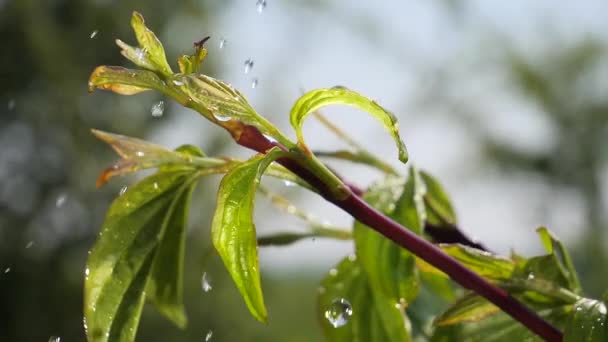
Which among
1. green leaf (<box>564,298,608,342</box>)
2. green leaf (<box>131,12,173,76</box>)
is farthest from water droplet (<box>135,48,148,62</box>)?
green leaf (<box>564,298,608,342</box>)

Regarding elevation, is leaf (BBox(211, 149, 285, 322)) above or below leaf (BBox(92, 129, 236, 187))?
below

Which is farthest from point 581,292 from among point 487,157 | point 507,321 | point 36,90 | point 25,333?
point 487,157

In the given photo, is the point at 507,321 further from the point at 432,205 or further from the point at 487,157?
the point at 487,157

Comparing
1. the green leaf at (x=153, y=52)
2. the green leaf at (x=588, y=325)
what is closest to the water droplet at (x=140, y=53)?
the green leaf at (x=153, y=52)

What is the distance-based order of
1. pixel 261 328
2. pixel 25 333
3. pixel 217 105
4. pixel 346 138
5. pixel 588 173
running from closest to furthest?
pixel 217 105 → pixel 346 138 → pixel 25 333 → pixel 261 328 → pixel 588 173

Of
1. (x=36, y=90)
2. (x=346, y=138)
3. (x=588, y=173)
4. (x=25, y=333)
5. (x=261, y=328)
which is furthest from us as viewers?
(x=588, y=173)

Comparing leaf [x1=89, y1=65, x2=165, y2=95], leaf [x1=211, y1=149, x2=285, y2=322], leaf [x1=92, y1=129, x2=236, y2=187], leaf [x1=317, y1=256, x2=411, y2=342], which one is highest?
leaf [x1=89, y1=65, x2=165, y2=95]

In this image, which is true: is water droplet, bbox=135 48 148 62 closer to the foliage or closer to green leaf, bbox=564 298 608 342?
the foliage
